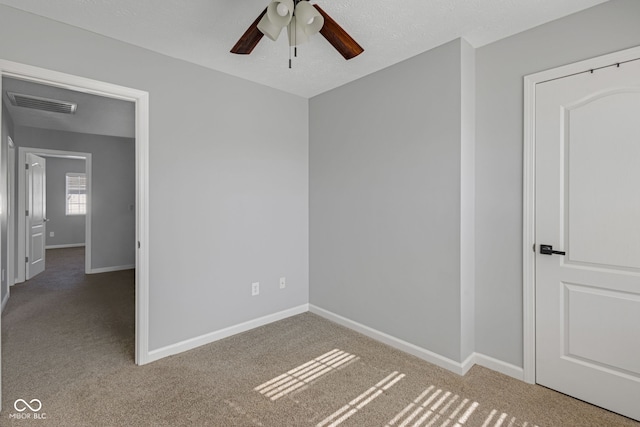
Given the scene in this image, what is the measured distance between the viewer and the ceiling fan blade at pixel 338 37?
1633 millimetres

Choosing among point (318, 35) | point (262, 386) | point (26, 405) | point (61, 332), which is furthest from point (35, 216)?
point (318, 35)

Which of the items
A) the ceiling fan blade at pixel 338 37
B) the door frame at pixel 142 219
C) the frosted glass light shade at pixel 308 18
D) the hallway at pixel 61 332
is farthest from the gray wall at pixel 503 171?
the hallway at pixel 61 332

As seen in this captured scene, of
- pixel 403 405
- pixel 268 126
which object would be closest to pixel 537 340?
pixel 403 405

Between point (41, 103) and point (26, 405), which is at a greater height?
point (41, 103)

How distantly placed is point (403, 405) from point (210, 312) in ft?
5.81

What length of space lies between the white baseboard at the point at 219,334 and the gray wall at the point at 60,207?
7.92 metres

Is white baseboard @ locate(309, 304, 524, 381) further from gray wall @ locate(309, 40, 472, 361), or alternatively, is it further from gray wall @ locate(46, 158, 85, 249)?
gray wall @ locate(46, 158, 85, 249)

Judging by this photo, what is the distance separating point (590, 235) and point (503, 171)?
65 cm

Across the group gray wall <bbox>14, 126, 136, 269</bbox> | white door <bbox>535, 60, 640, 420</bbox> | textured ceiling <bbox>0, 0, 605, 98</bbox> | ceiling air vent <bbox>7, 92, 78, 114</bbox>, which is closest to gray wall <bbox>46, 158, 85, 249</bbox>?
gray wall <bbox>14, 126, 136, 269</bbox>

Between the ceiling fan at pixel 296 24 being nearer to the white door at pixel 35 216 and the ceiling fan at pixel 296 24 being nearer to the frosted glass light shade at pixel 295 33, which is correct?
the frosted glass light shade at pixel 295 33

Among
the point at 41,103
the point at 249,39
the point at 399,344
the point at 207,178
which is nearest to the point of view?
the point at 249,39

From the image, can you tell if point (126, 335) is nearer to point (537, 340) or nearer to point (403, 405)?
point (403, 405)

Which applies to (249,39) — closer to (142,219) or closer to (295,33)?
(295,33)

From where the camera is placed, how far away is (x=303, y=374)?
2303 mm
